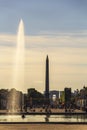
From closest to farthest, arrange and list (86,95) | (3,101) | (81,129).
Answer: (81,129)
(86,95)
(3,101)

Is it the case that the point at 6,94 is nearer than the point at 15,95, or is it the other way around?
the point at 15,95

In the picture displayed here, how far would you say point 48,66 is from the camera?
139 metres

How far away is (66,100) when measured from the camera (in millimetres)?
197125

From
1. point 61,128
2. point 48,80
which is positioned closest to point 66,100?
point 48,80

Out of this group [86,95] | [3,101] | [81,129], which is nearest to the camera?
[81,129]

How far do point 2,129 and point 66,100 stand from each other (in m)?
153

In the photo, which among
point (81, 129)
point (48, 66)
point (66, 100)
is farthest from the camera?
point (66, 100)

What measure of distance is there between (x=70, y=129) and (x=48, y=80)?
104 m

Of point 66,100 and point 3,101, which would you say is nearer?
point 3,101

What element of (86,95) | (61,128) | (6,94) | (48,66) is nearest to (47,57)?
(48,66)

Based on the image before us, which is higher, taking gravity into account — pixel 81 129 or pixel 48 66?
pixel 48 66

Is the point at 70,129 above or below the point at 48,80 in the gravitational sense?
below

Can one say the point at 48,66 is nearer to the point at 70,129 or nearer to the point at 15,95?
the point at 15,95

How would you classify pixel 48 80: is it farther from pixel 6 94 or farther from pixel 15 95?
pixel 6 94
